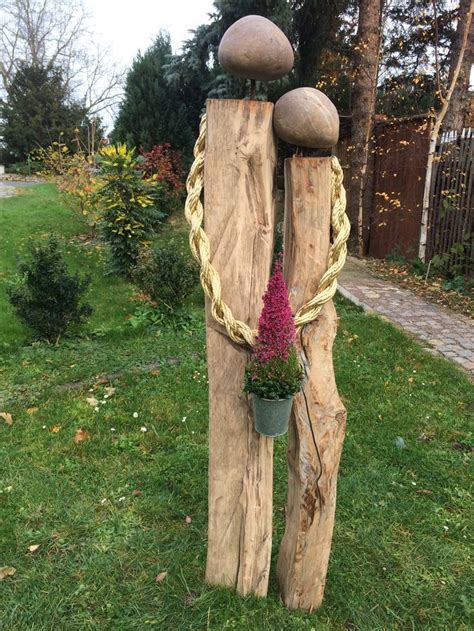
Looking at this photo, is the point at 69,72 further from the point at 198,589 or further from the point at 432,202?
the point at 198,589

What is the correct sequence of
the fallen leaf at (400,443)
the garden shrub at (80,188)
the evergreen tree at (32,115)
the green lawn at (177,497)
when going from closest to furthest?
the green lawn at (177,497) < the fallen leaf at (400,443) < the garden shrub at (80,188) < the evergreen tree at (32,115)

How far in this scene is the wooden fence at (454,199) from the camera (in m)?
7.32

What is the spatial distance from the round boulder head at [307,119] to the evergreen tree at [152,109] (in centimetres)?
1115

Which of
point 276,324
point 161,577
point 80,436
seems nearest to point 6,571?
point 161,577

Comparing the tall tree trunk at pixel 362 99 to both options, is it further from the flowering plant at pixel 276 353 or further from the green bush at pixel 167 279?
the flowering plant at pixel 276 353

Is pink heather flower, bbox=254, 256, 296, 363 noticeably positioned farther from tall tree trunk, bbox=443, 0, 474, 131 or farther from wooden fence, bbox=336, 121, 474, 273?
tall tree trunk, bbox=443, 0, 474, 131

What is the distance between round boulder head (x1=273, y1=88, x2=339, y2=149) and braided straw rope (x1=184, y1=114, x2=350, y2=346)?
145 millimetres

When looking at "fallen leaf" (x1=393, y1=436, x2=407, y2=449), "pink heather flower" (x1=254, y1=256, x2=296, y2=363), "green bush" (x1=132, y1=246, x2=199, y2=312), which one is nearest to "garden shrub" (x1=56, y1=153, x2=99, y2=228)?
"green bush" (x1=132, y1=246, x2=199, y2=312)

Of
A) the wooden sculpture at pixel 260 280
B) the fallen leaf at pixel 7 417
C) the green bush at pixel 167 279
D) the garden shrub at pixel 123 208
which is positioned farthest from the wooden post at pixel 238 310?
the garden shrub at pixel 123 208

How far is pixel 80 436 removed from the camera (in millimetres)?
3400

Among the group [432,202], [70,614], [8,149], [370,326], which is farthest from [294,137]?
[8,149]

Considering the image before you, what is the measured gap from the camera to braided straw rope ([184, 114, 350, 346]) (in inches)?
65.5

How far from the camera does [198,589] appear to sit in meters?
2.15

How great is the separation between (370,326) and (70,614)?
14.7 feet
